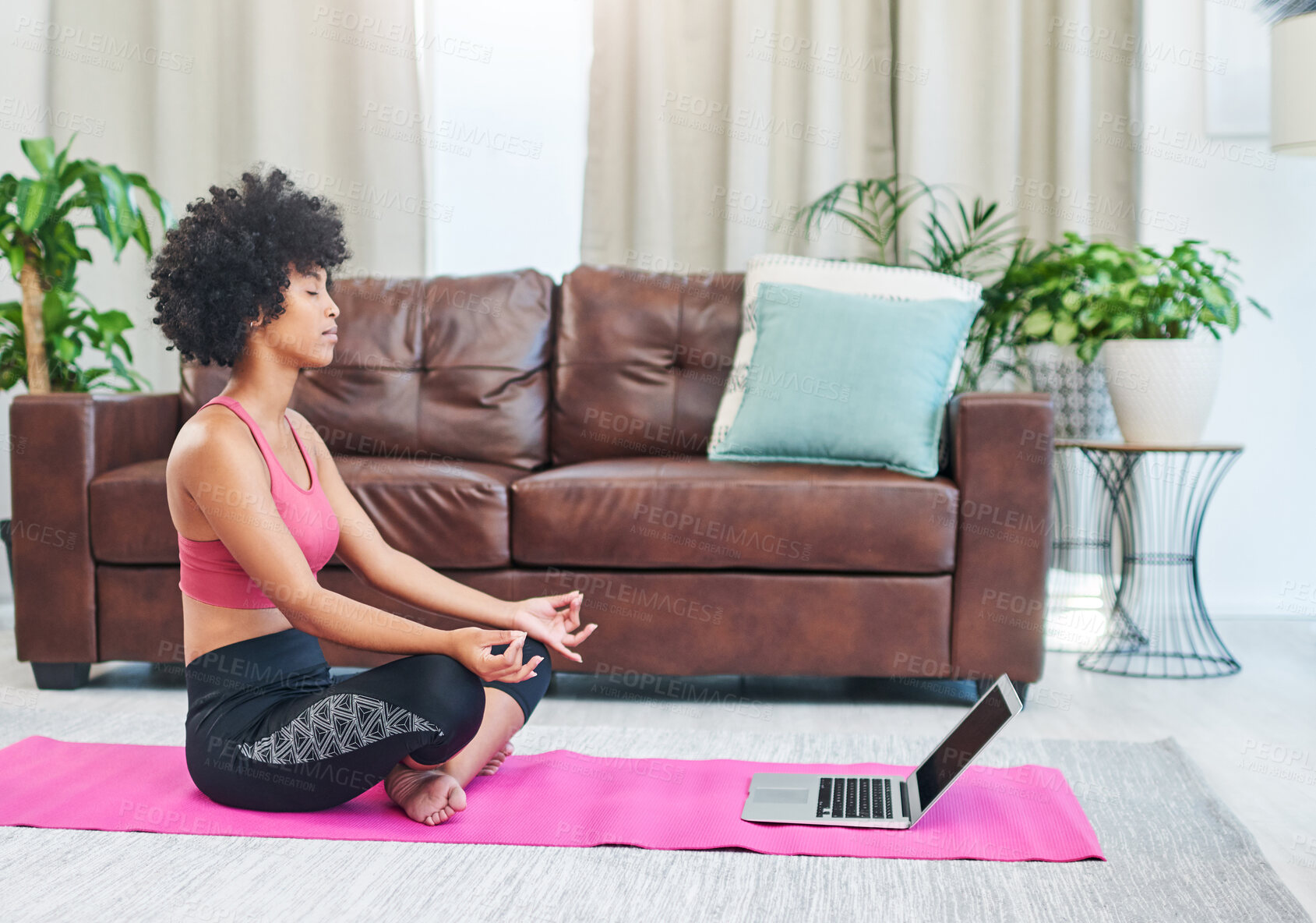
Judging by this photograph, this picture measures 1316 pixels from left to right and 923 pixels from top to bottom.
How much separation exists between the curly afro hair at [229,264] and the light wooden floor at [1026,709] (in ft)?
3.03

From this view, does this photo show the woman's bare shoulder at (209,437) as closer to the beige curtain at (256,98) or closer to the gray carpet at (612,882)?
the gray carpet at (612,882)

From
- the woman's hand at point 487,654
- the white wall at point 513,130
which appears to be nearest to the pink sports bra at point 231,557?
the woman's hand at point 487,654

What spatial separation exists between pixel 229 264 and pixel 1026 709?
5.44 ft

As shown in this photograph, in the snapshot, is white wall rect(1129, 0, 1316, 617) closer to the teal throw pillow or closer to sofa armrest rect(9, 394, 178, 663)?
the teal throw pillow

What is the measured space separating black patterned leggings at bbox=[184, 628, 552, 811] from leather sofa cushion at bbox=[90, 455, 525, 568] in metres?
0.65

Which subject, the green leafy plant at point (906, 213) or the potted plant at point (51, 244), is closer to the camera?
the potted plant at point (51, 244)

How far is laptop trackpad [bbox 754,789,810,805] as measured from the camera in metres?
1.62

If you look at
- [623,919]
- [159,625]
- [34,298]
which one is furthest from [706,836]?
[34,298]

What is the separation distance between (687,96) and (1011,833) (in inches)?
95.4

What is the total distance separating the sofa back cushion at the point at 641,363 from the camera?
275 centimetres

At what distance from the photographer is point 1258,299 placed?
3080mm

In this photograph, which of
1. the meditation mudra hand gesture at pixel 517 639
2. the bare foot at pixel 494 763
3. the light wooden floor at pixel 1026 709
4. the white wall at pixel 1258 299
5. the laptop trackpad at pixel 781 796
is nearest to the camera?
the meditation mudra hand gesture at pixel 517 639

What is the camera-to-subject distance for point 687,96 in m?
3.33

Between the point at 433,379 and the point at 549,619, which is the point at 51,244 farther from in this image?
the point at 549,619
